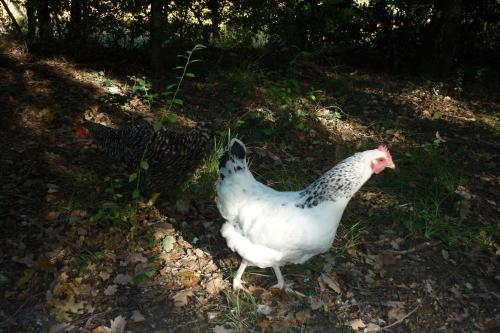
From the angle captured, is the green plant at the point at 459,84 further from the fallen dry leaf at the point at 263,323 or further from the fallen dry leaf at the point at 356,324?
the fallen dry leaf at the point at 263,323

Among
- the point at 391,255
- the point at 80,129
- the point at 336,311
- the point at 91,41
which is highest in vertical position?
the point at 91,41

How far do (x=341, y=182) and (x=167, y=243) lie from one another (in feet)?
5.86

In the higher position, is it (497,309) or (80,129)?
(80,129)

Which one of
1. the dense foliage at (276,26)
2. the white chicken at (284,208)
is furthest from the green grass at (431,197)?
the dense foliage at (276,26)

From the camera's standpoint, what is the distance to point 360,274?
3.94 metres

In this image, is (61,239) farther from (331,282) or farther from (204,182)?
(331,282)

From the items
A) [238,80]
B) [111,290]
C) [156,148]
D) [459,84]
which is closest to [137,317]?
[111,290]

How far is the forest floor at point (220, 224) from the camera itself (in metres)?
3.43

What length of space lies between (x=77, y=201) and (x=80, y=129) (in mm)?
715

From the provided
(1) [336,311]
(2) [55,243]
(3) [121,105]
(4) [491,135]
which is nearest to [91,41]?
(3) [121,105]

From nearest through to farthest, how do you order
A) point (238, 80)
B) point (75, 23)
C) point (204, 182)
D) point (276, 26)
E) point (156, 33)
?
point (204, 182) < point (156, 33) < point (238, 80) < point (75, 23) < point (276, 26)

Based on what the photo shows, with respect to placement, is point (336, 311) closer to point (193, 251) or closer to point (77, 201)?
point (193, 251)

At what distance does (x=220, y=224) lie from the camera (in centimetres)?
431

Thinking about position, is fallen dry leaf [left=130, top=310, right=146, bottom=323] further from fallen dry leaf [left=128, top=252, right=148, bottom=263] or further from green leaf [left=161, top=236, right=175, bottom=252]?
green leaf [left=161, top=236, right=175, bottom=252]
